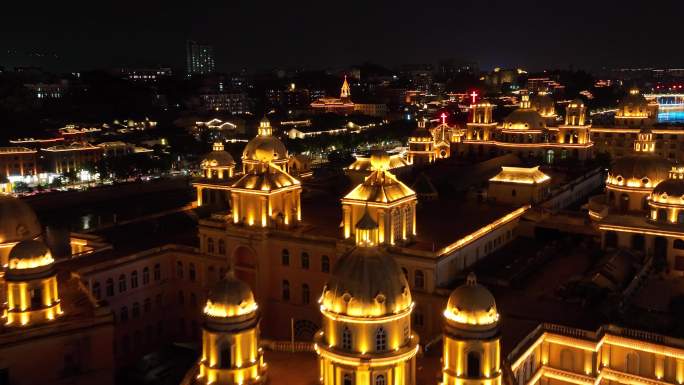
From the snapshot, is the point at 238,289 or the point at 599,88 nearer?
the point at 238,289

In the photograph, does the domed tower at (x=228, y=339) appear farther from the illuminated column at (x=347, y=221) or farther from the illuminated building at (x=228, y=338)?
the illuminated column at (x=347, y=221)

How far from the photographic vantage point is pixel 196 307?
49406 millimetres

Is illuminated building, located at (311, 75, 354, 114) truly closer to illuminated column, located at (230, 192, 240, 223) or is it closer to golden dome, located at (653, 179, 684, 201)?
illuminated column, located at (230, 192, 240, 223)

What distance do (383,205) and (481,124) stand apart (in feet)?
151

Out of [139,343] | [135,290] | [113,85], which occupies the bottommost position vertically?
[139,343]

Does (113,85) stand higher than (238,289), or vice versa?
(113,85)

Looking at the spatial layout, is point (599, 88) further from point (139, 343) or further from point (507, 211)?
point (139, 343)

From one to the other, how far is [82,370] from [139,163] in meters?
76.8

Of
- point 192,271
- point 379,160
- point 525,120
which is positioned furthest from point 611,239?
point 525,120

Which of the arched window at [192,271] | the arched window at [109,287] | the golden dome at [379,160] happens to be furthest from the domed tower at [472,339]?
the arched window at [109,287]

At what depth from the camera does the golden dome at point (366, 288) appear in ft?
87.0

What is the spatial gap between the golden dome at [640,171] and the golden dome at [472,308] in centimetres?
3082

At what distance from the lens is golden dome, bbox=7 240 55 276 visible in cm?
3697

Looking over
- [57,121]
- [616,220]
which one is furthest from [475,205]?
[57,121]
